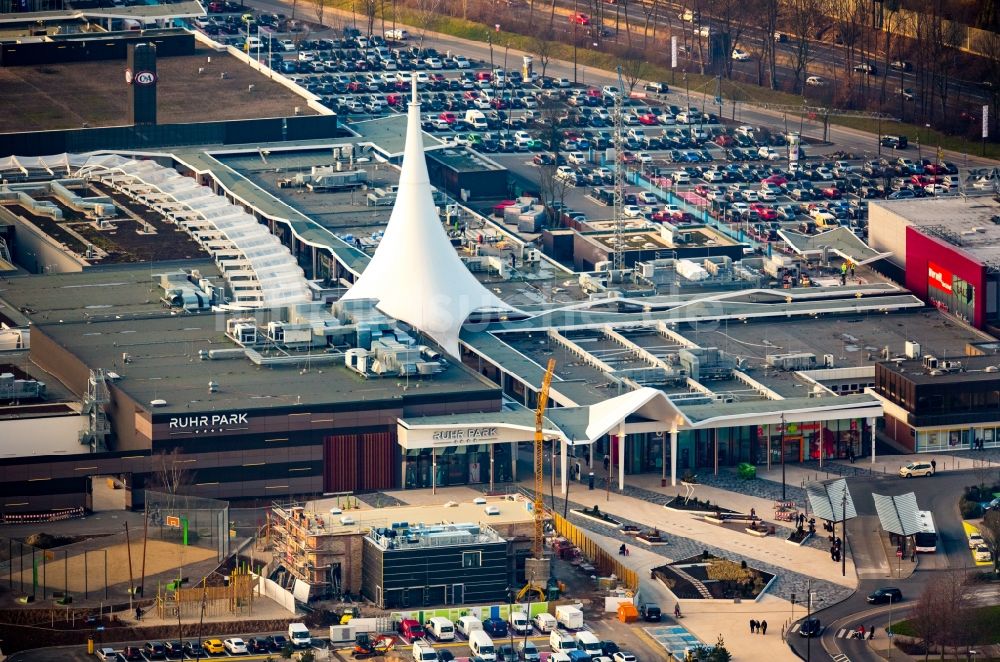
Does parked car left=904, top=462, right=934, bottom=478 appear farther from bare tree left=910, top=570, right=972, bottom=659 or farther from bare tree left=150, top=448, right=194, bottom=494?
bare tree left=150, top=448, right=194, bottom=494

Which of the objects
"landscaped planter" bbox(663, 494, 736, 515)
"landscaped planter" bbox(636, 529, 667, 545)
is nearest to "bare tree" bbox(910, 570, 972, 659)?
"landscaped planter" bbox(636, 529, 667, 545)

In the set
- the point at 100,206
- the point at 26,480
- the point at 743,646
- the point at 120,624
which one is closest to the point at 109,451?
the point at 26,480

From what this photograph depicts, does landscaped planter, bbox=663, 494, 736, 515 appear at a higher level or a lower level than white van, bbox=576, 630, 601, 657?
lower

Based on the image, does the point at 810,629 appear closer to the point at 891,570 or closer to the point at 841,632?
the point at 841,632

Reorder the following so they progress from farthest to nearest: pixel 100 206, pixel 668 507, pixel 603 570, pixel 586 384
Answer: pixel 100 206 < pixel 586 384 < pixel 668 507 < pixel 603 570

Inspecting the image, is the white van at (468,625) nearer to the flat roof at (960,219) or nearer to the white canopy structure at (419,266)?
the white canopy structure at (419,266)

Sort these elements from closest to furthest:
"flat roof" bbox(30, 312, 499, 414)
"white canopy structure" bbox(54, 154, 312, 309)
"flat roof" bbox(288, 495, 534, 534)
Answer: "flat roof" bbox(288, 495, 534, 534), "flat roof" bbox(30, 312, 499, 414), "white canopy structure" bbox(54, 154, 312, 309)

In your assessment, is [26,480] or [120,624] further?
[26,480]

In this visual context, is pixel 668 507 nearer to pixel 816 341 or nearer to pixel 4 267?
pixel 816 341
